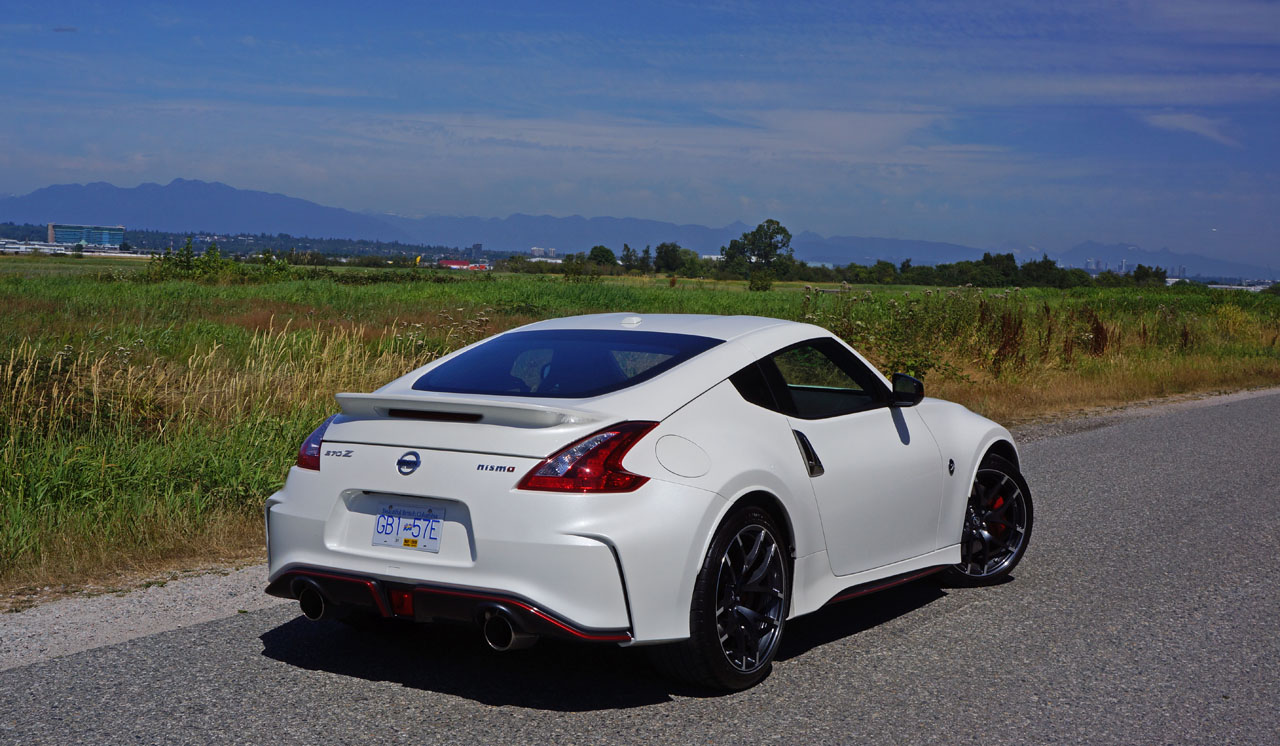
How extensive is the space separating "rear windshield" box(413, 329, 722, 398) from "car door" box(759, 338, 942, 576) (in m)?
0.48

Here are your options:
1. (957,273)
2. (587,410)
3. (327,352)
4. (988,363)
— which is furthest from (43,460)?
(957,273)

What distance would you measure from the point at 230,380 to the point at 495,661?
6877 mm

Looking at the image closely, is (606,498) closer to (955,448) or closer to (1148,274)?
(955,448)

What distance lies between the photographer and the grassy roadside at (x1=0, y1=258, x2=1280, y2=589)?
706cm

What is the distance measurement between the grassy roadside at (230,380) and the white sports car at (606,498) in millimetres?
2764

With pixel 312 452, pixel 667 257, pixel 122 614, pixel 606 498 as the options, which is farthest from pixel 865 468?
pixel 667 257

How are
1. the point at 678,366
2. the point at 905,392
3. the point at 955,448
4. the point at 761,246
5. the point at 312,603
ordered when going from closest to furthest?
the point at 312,603 < the point at 678,366 < the point at 905,392 < the point at 955,448 < the point at 761,246

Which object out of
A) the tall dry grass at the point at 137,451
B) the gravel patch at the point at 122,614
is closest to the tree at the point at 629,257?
the tall dry grass at the point at 137,451

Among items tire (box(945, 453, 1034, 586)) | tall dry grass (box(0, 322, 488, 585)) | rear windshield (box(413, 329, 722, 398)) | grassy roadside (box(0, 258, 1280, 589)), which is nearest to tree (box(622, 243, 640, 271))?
grassy roadside (box(0, 258, 1280, 589))

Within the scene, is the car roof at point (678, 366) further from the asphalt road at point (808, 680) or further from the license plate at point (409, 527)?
the asphalt road at point (808, 680)

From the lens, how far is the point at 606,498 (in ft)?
Answer: 13.0

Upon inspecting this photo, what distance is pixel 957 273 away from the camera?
352 ft

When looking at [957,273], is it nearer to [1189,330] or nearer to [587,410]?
[1189,330]

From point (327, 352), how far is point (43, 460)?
4.43m
